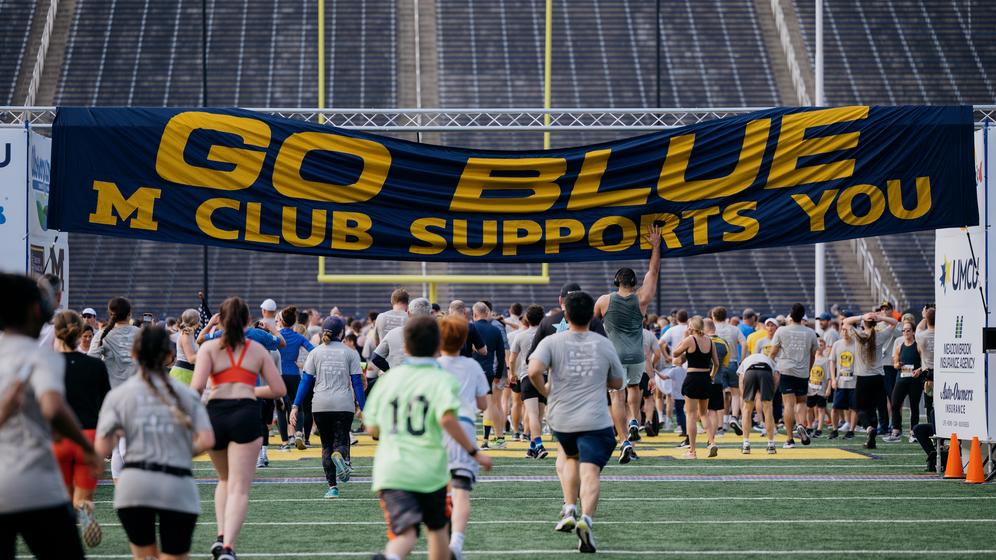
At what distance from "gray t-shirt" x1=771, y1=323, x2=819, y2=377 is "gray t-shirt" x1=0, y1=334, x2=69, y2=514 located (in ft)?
41.5

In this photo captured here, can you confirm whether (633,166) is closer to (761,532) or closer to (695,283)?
(761,532)

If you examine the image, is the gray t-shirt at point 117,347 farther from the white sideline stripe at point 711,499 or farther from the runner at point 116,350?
the white sideline stripe at point 711,499

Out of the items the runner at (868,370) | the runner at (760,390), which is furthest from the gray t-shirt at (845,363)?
the runner at (760,390)

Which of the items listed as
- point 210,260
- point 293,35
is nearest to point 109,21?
point 293,35

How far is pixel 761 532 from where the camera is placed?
1005 centimetres

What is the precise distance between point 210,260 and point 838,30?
74.0 ft

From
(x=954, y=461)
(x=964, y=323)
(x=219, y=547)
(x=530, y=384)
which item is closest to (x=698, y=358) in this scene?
(x=530, y=384)

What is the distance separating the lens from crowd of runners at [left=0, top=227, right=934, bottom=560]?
18.5 feet

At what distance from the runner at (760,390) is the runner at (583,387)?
25.0 ft

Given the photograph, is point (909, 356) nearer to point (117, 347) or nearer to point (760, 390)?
point (760, 390)

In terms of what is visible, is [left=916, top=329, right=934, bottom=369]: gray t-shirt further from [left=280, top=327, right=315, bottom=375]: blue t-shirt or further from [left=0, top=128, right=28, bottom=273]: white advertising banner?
[left=0, top=128, right=28, bottom=273]: white advertising banner

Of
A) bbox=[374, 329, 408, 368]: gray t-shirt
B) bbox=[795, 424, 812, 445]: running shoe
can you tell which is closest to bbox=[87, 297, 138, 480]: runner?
bbox=[374, 329, 408, 368]: gray t-shirt

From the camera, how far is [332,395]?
1241 centimetres

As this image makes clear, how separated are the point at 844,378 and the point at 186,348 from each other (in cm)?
1029
